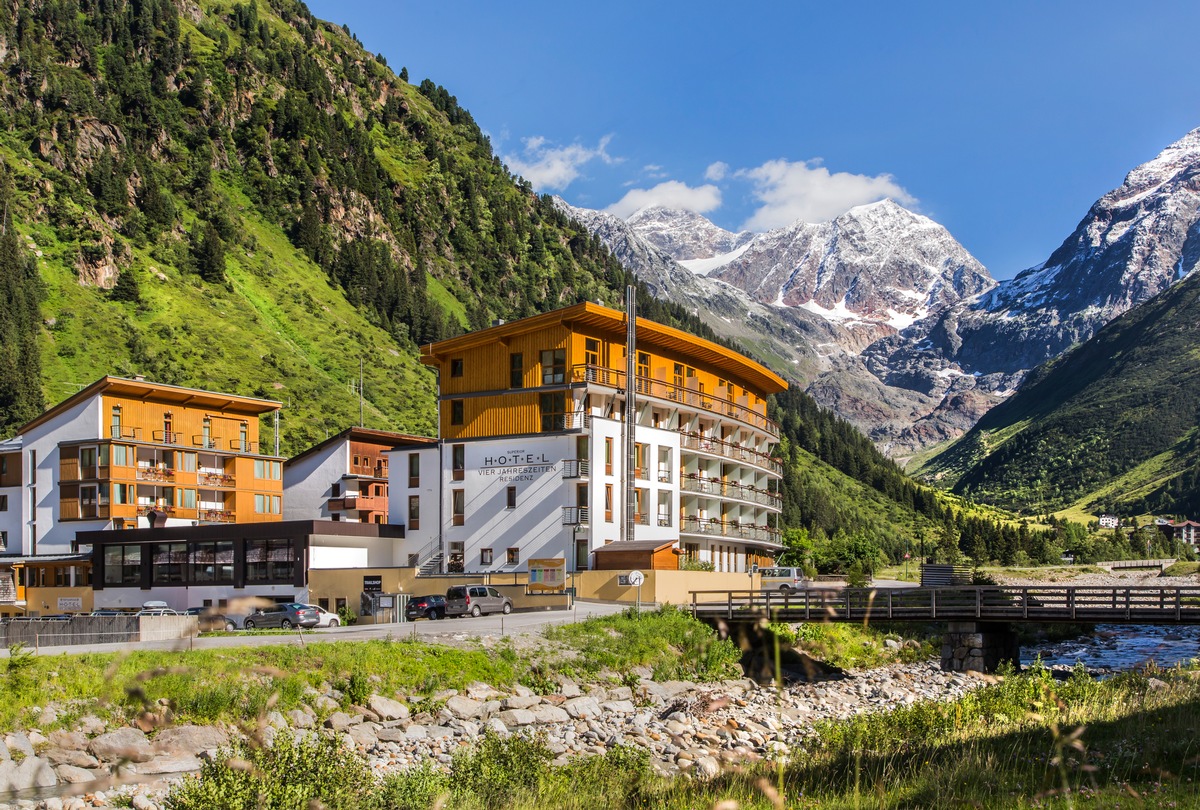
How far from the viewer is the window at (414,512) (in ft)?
233

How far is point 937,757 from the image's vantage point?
18.4 m

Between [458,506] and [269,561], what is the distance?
40.8 feet

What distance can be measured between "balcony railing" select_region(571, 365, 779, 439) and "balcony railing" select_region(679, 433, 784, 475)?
2168 millimetres

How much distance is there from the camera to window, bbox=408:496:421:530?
71062 millimetres

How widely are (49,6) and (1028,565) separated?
18422 centimetres

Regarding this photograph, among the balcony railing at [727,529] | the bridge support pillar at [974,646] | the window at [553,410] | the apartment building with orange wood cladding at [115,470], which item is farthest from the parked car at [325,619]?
the bridge support pillar at [974,646]

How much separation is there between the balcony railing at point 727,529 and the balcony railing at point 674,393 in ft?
25.8

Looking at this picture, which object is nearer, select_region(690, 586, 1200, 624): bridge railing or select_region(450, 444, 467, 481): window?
select_region(690, 586, 1200, 624): bridge railing

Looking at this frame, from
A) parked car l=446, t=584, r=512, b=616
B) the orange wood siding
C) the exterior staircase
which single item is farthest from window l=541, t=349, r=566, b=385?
parked car l=446, t=584, r=512, b=616

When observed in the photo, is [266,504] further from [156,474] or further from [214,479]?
[156,474]

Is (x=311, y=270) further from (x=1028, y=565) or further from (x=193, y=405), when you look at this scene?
(x=1028, y=565)

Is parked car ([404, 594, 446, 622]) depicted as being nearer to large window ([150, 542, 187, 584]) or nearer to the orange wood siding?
→ large window ([150, 542, 187, 584])

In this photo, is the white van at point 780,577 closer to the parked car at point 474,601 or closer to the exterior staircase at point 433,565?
the exterior staircase at point 433,565

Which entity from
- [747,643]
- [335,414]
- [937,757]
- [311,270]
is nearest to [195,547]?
[747,643]
